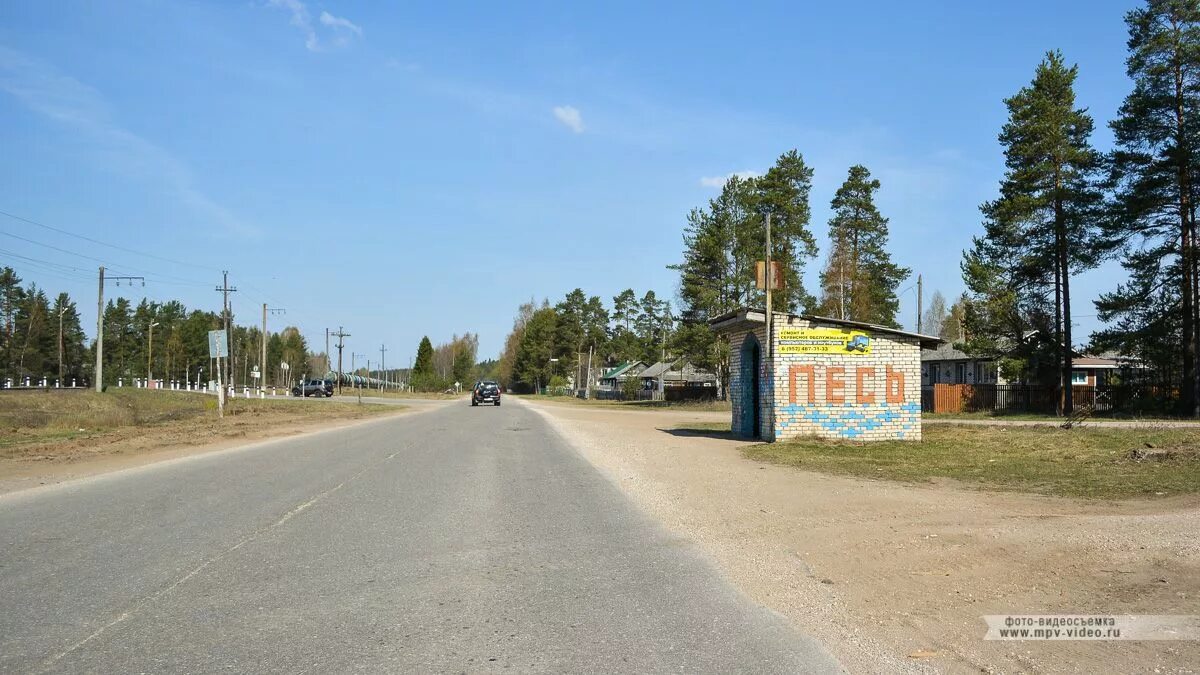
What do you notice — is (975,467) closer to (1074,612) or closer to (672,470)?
(672,470)

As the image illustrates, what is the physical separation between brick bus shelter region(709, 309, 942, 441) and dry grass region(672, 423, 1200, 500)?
0.72m

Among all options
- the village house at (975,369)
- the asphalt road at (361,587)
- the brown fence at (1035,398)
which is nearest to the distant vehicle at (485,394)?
the village house at (975,369)

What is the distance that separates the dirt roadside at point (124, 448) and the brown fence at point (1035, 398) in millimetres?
33532

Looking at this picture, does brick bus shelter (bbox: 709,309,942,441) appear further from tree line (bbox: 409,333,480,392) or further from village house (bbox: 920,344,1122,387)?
tree line (bbox: 409,333,480,392)

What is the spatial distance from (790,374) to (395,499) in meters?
14.3

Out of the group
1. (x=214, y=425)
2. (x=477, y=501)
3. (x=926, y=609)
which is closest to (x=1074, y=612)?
(x=926, y=609)

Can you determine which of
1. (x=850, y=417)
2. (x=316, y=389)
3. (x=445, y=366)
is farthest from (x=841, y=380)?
(x=445, y=366)

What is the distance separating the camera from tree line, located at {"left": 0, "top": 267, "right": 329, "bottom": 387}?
96.1m

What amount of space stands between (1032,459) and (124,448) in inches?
898

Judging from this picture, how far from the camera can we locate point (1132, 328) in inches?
1451

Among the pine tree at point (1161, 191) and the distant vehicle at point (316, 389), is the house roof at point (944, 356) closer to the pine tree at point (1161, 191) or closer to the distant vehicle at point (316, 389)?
the pine tree at point (1161, 191)

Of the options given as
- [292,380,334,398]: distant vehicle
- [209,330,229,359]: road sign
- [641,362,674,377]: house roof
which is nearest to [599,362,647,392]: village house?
[641,362,674,377]: house roof

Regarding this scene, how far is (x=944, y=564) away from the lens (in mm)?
7910

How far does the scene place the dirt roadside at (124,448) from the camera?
15680 millimetres
